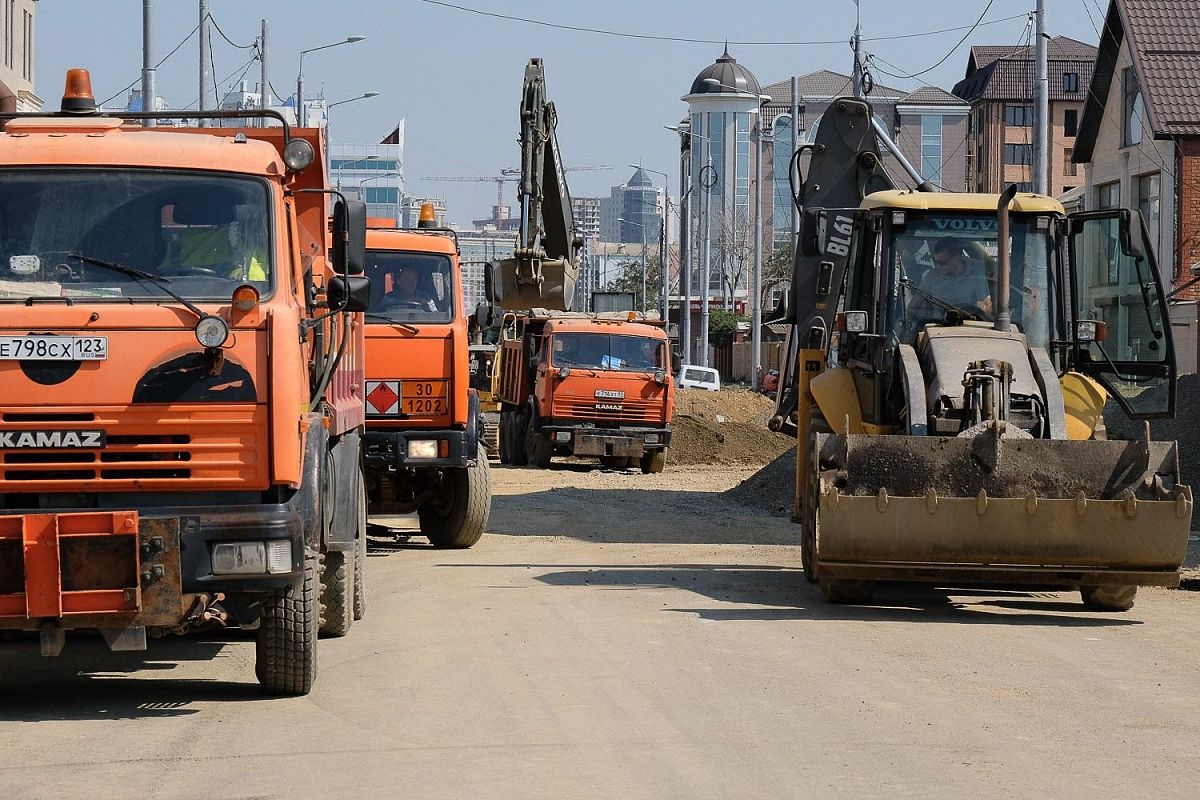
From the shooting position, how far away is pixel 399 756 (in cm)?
726

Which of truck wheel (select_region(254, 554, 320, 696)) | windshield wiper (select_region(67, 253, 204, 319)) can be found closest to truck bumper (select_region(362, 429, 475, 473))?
truck wheel (select_region(254, 554, 320, 696))

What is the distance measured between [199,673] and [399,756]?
2573 mm

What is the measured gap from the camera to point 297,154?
8.59 meters

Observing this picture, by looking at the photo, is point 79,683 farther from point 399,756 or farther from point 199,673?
point 399,756

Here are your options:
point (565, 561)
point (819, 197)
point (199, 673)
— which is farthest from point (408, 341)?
point (199, 673)

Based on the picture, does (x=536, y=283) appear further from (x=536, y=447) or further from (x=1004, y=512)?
(x=1004, y=512)

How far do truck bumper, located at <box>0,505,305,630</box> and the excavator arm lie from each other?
1807 centimetres

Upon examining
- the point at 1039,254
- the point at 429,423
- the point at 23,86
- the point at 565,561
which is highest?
the point at 23,86

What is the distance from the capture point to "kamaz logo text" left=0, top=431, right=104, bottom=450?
7.73 metres

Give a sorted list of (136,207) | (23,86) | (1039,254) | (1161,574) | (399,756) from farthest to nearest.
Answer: (23,86) → (1039,254) → (1161,574) → (136,207) → (399,756)

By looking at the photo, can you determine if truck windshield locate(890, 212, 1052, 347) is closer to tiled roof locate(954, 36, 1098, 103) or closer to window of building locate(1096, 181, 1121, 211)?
window of building locate(1096, 181, 1121, 211)

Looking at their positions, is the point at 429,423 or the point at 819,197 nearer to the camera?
the point at 429,423

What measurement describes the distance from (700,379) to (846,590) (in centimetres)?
4499

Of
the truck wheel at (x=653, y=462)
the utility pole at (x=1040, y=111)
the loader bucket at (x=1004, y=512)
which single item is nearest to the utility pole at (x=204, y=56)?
the truck wheel at (x=653, y=462)
